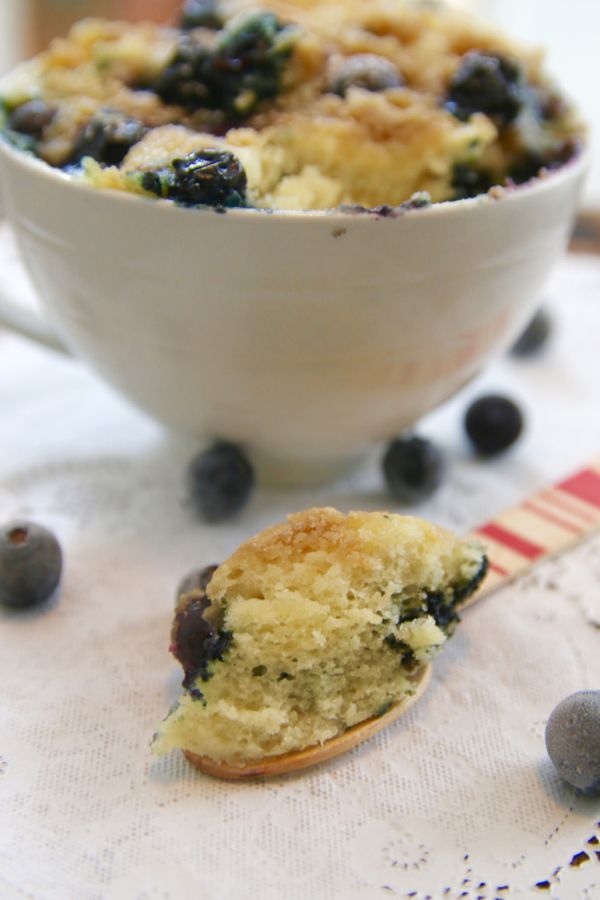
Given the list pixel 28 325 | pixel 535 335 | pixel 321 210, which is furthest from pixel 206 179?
pixel 535 335

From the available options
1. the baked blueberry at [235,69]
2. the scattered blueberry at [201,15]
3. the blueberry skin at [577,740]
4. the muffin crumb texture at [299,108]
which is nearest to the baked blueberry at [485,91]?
the muffin crumb texture at [299,108]

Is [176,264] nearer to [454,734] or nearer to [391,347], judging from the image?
[391,347]

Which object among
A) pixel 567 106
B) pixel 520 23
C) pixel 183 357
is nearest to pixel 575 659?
pixel 183 357

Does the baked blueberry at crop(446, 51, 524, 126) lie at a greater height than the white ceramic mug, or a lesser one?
greater

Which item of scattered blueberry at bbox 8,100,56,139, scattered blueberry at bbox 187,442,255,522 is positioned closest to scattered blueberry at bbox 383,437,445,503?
scattered blueberry at bbox 187,442,255,522

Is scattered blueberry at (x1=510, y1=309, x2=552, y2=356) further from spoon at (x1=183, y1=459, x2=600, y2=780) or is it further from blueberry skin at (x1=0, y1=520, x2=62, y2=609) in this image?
blueberry skin at (x1=0, y1=520, x2=62, y2=609)

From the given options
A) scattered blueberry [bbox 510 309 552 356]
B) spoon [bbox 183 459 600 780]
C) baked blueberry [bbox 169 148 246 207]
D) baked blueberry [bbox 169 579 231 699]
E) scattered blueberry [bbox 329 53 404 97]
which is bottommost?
scattered blueberry [bbox 510 309 552 356]

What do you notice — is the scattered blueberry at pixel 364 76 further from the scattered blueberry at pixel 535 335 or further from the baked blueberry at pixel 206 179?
the scattered blueberry at pixel 535 335
